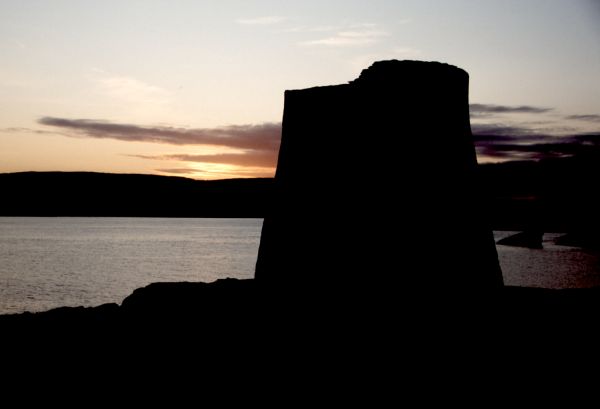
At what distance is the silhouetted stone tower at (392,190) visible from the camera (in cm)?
643

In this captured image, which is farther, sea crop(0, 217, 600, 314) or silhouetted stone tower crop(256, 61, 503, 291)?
sea crop(0, 217, 600, 314)

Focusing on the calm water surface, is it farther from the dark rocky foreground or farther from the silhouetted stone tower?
the silhouetted stone tower

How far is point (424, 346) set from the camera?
6.38 metres

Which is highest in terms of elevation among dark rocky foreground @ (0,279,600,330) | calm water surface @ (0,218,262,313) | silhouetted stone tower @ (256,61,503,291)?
silhouetted stone tower @ (256,61,503,291)

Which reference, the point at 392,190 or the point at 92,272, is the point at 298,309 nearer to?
the point at 392,190

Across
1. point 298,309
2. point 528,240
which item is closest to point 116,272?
point 298,309

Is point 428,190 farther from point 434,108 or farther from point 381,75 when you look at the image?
point 381,75

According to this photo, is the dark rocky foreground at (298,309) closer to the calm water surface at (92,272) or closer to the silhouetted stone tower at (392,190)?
the silhouetted stone tower at (392,190)

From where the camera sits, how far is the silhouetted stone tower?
6.43 m

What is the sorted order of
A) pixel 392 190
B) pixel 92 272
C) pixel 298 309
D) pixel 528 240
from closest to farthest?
pixel 392 190, pixel 298 309, pixel 92 272, pixel 528 240

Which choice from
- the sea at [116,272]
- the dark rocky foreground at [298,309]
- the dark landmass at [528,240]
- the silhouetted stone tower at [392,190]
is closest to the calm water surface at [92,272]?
the sea at [116,272]

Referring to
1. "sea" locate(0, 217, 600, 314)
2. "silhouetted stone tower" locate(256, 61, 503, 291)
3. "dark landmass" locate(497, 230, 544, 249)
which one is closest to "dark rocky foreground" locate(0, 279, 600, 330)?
"silhouetted stone tower" locate(256, 61, 503, 291)

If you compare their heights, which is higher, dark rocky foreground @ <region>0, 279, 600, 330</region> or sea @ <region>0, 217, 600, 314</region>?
dark rocky foreground @ <region>0, 279, 600, 330</region>

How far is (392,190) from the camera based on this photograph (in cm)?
648
